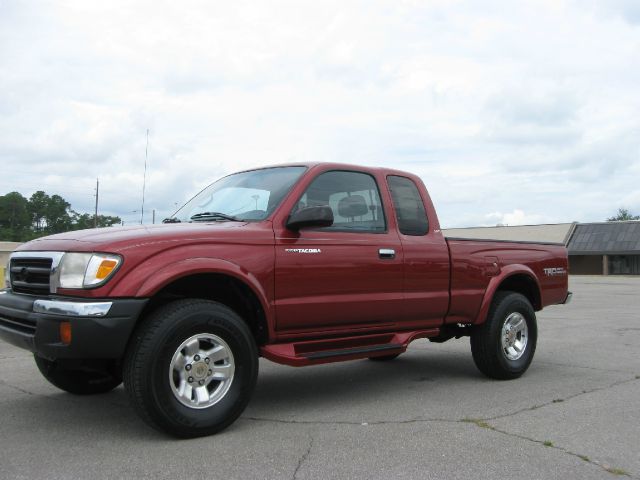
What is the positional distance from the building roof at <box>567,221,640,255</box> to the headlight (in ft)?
174

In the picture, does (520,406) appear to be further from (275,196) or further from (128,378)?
(128,378)

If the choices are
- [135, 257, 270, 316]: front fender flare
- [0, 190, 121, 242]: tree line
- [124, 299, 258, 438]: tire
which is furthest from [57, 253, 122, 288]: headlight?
[0, 190, 121, 242]: tree line

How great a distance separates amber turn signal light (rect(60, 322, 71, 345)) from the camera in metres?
3.94

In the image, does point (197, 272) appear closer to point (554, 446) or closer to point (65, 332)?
point (65, 332)

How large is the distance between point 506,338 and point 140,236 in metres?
4.05

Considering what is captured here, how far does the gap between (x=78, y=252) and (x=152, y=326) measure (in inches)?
26.5

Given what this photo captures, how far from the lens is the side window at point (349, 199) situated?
5.37 metres

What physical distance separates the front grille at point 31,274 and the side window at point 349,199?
1914 mm

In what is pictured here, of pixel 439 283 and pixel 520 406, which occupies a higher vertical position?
pixel 439 283

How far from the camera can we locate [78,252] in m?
4.15

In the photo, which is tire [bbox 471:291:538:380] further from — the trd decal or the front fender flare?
the front fender flare

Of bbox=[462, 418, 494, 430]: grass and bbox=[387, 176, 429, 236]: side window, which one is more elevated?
bbox=[387, 176, 429, 236]: side window

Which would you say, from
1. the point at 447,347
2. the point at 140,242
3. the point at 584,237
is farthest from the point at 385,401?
the point at 584,237

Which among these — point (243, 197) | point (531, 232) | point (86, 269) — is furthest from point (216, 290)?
point (531, 232)
